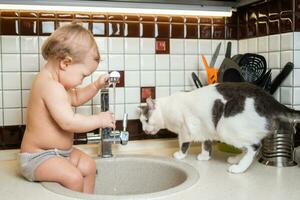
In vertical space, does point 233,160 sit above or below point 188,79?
below

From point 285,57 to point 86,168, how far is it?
850 mm

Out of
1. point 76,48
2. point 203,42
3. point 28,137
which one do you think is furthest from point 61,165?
point 203,42

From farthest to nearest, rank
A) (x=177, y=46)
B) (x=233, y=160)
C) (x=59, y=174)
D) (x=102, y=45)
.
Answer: (x=177, y=46) → (x=102, y=45) → (x=233, y=160) → (x=59, y=174)

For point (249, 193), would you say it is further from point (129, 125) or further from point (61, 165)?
point (129, 125)

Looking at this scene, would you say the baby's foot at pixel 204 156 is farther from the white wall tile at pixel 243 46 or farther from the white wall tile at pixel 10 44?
the white wall tile at pixel 10 44

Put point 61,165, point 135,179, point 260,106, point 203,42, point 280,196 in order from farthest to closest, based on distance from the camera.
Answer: point 203,42 < point 135,179 < point 260,106 < point 61,165 < point 280,196

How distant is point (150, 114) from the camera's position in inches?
54.4

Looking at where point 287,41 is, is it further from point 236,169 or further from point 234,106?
point 236,169

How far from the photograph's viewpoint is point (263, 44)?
1520 millimetres

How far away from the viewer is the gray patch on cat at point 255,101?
1173 millimetres

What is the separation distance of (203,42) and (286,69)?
40 cm

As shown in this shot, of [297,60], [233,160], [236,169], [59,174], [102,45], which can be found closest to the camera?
[59,174]

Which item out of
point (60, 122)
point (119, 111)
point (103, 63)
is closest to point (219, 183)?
point (60, 122)

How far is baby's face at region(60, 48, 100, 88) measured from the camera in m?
1.12
